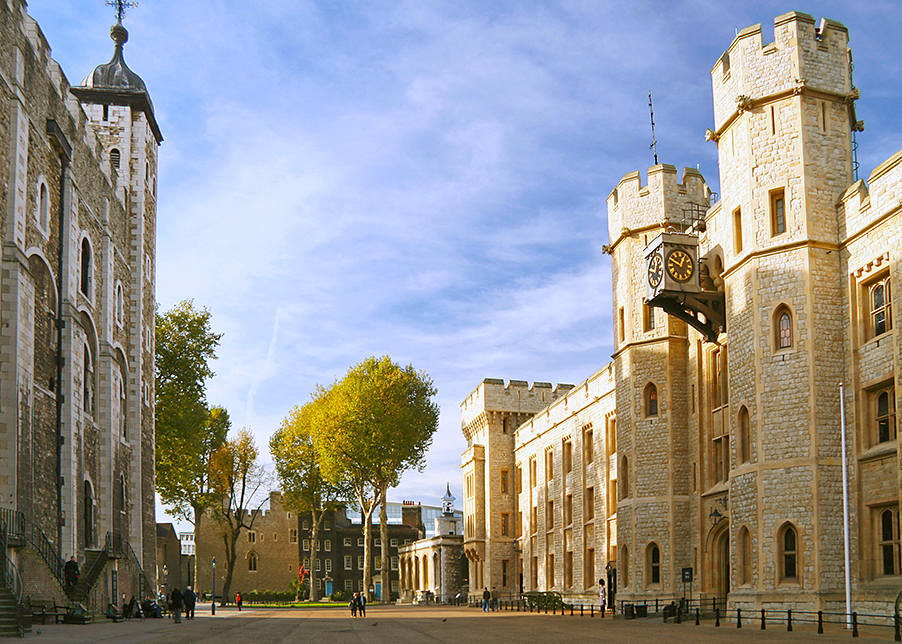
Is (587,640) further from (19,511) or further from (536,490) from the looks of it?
(536,490)

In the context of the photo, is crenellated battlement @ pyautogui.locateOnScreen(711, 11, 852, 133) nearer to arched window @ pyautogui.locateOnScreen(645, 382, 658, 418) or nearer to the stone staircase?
arched window @ pyautogui.locateOnScreen(645, 382, 658, 418)

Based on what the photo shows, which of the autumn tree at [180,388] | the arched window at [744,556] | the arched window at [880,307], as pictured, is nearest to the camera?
the arched window at [880,307]

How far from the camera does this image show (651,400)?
A: 3450cm

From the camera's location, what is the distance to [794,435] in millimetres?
24641

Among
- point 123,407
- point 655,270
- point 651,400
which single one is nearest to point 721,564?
point 651,400

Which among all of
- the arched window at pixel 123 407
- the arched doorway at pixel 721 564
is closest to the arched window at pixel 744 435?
the arched doorway at pixel 721 564

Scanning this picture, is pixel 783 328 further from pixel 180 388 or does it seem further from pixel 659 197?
pixel 180 388

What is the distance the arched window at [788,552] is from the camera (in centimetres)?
2438

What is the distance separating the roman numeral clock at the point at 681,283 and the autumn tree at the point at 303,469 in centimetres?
3666

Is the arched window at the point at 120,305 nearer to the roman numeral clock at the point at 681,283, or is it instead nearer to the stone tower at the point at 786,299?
the roman numeral clock at the point at 681,283

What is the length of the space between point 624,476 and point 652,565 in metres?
3.56

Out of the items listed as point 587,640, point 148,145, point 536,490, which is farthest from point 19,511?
point 536,490

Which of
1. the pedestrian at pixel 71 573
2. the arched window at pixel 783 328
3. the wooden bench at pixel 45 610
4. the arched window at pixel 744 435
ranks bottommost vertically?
the wooden bench at pixel 45 610

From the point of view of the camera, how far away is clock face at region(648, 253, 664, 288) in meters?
30.2
